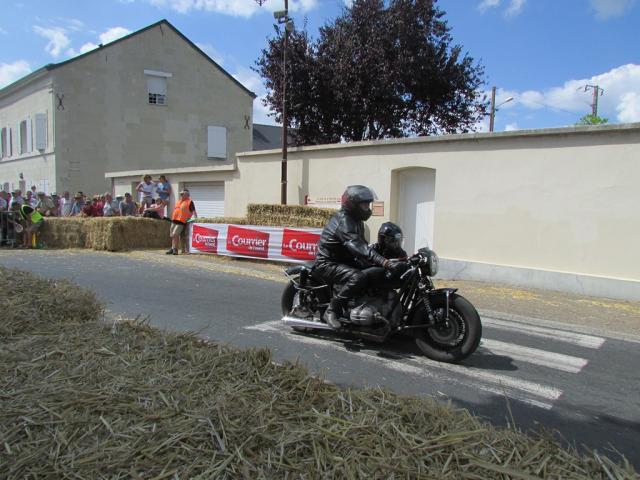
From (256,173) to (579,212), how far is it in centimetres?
974

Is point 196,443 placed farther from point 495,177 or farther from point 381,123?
point 381,123

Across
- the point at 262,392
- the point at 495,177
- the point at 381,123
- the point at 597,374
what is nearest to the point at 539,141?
the point at 495,177

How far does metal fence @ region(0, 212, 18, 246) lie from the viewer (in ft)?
50.6

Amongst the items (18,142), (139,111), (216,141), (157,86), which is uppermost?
(157,86)

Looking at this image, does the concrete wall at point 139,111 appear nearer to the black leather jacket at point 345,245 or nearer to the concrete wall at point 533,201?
the concrete wall at point 533,201

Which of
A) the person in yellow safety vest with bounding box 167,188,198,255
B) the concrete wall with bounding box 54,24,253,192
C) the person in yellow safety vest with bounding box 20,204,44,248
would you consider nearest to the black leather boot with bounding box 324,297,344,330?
the person in yellow safety vest with bounding box 167,188,198,255

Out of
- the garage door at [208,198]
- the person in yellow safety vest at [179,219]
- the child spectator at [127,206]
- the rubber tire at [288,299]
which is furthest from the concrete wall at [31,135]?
the rubber tire at [288,299]

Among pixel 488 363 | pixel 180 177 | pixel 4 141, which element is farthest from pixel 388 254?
pixel 4 141

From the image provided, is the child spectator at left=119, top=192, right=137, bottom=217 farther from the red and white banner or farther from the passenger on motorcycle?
the passenger on motorcycle

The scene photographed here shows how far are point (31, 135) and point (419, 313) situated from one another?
2927 centimetres

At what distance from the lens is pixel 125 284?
8977mm

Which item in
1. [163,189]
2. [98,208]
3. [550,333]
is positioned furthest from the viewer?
[98,208]

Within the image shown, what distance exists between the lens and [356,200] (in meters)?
5.34

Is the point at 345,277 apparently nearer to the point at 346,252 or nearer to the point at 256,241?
the point at 346,252
